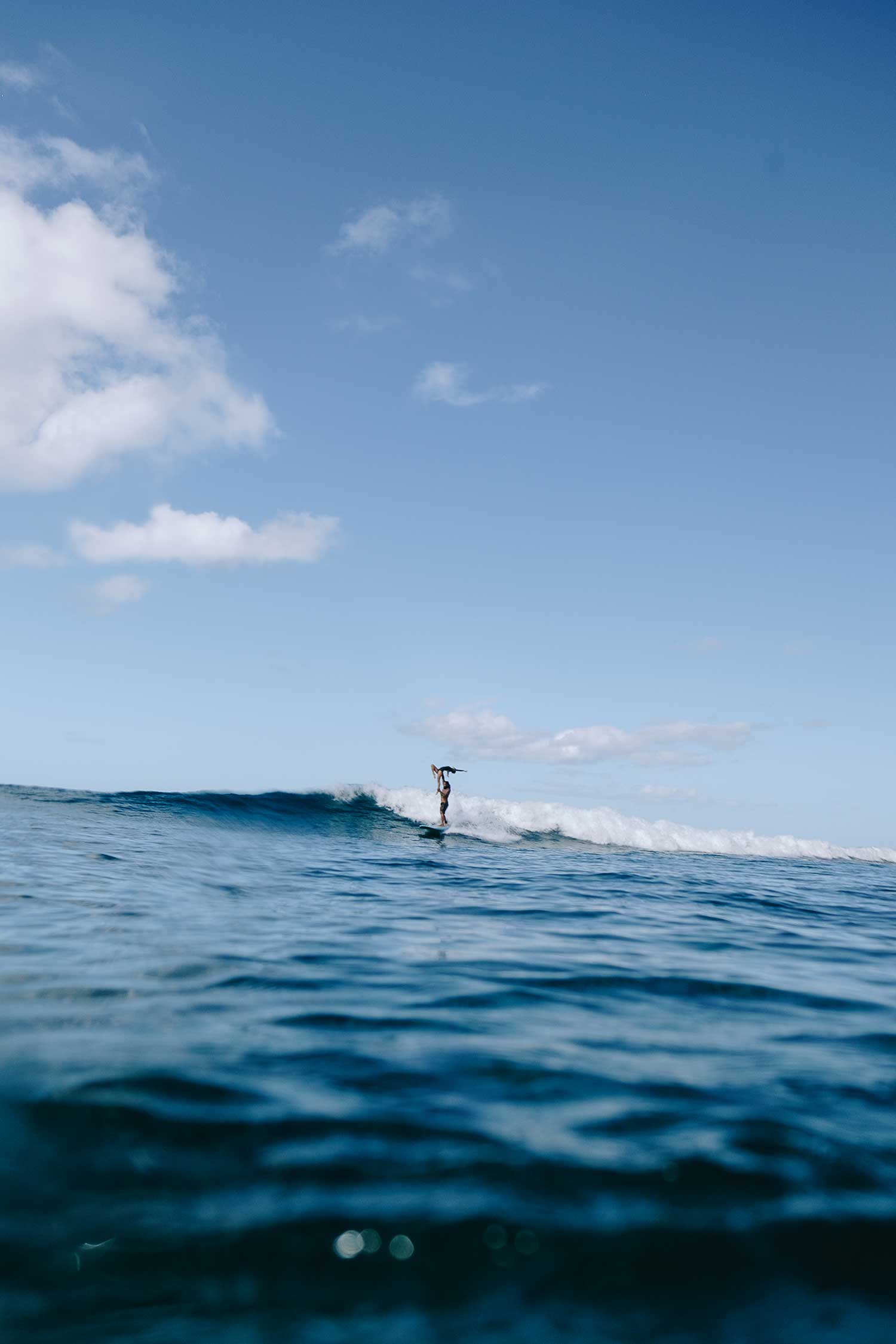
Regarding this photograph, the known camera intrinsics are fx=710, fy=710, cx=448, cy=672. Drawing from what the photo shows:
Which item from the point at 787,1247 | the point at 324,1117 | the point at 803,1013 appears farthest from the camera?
the point at 803,1013

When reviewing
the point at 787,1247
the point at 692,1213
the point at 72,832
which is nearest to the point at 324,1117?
the point at 692,1213

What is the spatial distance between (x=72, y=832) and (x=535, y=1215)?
1620cm

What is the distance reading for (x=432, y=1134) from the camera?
10.3 feet

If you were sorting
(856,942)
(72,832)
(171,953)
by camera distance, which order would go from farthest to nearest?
(72,832), (856,942), (171,953)

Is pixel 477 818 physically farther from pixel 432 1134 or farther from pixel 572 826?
pixel 432 1134

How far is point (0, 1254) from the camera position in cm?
229

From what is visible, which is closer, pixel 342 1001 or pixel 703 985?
pixel 342 1001

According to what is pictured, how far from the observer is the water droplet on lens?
7.83 ft

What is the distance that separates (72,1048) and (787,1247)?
11.6 feet

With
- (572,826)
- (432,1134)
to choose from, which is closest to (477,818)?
(572,826)

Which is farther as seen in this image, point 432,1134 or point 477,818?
point 477,818

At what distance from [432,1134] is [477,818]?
28.2 meters

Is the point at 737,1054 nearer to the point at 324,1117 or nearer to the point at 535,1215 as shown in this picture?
the point at 535,1215

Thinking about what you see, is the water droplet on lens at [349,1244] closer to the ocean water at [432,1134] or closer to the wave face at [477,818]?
the ocean water at [432,1134]
